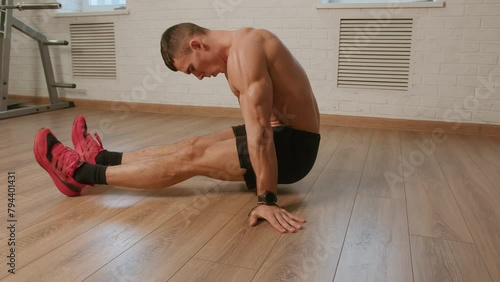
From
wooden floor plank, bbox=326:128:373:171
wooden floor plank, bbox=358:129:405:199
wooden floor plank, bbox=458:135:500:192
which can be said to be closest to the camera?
wooden floor plank, bbox=358:129:405:199

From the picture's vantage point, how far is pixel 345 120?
356 centimetres

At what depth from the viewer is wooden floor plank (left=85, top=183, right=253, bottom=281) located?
1.17 meters

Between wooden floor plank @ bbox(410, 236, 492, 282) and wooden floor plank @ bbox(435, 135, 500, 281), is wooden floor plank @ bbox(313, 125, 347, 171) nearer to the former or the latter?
wooden floor plank @ bbox(435, 135, 500, 281)

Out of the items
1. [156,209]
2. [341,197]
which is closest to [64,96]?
[156,209]

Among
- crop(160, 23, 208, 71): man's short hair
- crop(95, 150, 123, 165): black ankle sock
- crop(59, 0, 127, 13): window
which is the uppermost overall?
crop(59, 0, 127, 13): window

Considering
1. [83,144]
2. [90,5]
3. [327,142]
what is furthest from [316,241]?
[90,5]

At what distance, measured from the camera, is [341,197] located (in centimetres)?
183

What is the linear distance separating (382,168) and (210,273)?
142 cm

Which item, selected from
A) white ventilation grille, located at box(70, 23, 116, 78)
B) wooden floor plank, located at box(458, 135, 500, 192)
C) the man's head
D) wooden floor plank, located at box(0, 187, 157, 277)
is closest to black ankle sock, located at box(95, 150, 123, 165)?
wooden floor plank, located at box(0, 187, 157, 277)

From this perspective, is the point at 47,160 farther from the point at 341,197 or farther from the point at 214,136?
the point at 341,197

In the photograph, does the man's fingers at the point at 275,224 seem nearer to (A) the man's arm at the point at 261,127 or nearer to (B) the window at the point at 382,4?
(A) the man's arm at the point at 261,127

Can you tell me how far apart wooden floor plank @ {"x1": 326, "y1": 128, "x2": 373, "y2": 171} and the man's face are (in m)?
1.02

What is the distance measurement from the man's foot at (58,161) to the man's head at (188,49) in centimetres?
60

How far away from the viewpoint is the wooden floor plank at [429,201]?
1.48 m
